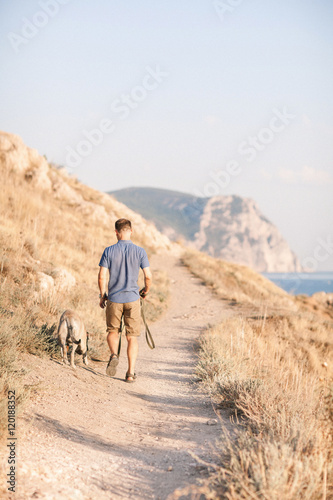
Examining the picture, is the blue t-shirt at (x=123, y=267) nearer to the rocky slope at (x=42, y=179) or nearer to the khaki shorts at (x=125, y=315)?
the khaki shorts at (x=125, y=315)

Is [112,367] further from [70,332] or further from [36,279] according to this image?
[36,279]

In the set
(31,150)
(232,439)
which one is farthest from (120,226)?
(31,150)

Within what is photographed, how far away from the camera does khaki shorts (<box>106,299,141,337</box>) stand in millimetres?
5660

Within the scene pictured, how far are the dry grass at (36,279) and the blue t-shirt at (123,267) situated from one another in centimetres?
133

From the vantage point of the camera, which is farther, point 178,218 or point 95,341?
point 178,218

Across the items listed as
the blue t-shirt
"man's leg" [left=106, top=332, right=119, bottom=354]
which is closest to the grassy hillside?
"man's leg" [left=106, top=332, right=119, bottom=354]

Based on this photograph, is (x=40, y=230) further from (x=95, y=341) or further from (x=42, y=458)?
(x=42, y=458)

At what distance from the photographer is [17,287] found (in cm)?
797

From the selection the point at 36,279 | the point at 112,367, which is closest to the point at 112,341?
the point at 112,367

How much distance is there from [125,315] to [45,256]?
285 inches

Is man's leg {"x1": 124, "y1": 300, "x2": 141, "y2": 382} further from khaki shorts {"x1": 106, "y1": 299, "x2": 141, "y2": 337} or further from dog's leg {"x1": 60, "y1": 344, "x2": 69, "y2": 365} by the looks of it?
dog's leg {"x1": 60, "y1": 344, "x2": 69, "y2": 365}

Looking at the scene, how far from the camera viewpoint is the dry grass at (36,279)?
5.46 metres

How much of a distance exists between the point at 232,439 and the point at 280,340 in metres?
8.59

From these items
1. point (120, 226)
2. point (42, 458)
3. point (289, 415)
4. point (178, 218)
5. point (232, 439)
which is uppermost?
point (178, 218)
